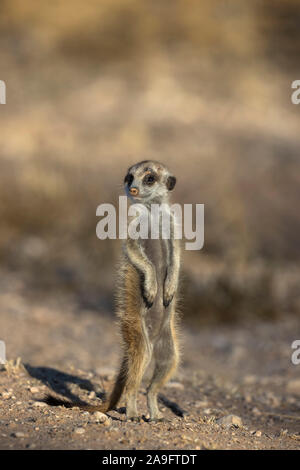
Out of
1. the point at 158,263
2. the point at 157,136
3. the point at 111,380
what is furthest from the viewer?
the point at 157,136

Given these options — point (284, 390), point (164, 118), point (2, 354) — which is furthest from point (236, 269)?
point (164, 118)

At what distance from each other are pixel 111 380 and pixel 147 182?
202 cm

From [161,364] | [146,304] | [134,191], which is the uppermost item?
[134,191]

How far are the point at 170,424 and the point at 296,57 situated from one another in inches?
868

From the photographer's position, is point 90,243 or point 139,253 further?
point 90,243

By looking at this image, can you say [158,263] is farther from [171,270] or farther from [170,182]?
[170,182]

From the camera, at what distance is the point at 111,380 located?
546 cm

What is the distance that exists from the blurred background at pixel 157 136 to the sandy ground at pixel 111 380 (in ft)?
1.63

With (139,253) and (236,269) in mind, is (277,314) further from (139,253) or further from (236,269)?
(139,253)

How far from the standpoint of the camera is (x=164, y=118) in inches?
761

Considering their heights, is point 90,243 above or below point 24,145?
below

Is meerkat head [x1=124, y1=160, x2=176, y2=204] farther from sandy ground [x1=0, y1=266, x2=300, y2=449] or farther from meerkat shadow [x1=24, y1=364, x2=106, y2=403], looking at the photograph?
meerkat shadow [x1=24, y1=364, x2=106, y2=403]

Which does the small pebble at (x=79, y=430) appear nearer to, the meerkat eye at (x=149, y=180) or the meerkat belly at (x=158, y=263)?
the meerkat belly at (x=158, y=263)

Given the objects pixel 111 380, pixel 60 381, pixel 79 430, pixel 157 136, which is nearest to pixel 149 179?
pixel 79 430
